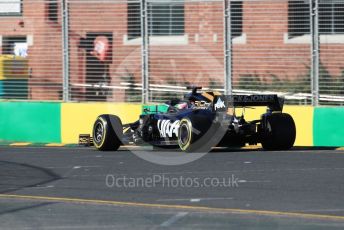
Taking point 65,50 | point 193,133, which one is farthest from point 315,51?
point 65,50

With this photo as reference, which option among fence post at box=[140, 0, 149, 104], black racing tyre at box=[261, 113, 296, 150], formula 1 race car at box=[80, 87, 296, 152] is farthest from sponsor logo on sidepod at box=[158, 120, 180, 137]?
fence post at box=[140, 0, 149, 104]

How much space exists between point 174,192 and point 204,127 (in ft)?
16.3

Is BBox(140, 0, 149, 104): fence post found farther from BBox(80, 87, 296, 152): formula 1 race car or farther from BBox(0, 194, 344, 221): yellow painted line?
BBox(0, 194, 344, 221): yellow painted line

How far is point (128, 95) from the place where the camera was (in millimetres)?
23875

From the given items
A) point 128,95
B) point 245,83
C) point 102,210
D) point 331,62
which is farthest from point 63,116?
point 102,210

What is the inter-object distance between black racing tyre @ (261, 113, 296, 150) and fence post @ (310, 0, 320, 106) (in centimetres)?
276

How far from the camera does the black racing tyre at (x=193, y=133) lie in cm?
1764

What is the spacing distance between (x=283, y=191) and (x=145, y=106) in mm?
9717

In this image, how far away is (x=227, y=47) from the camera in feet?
72.8

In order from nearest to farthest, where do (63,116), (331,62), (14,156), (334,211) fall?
(334,211), (14,156), (331,62), (63,116)

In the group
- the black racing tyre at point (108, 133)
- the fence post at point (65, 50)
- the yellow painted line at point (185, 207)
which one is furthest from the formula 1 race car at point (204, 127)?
the yellow painted line at point (185, 207)

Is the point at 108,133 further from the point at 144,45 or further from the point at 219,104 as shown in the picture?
the point at 144,45

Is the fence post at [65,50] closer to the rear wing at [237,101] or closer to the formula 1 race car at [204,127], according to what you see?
the formula 1 race car at [204,127]

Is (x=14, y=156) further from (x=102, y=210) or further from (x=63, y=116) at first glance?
(x=102, y=210)
